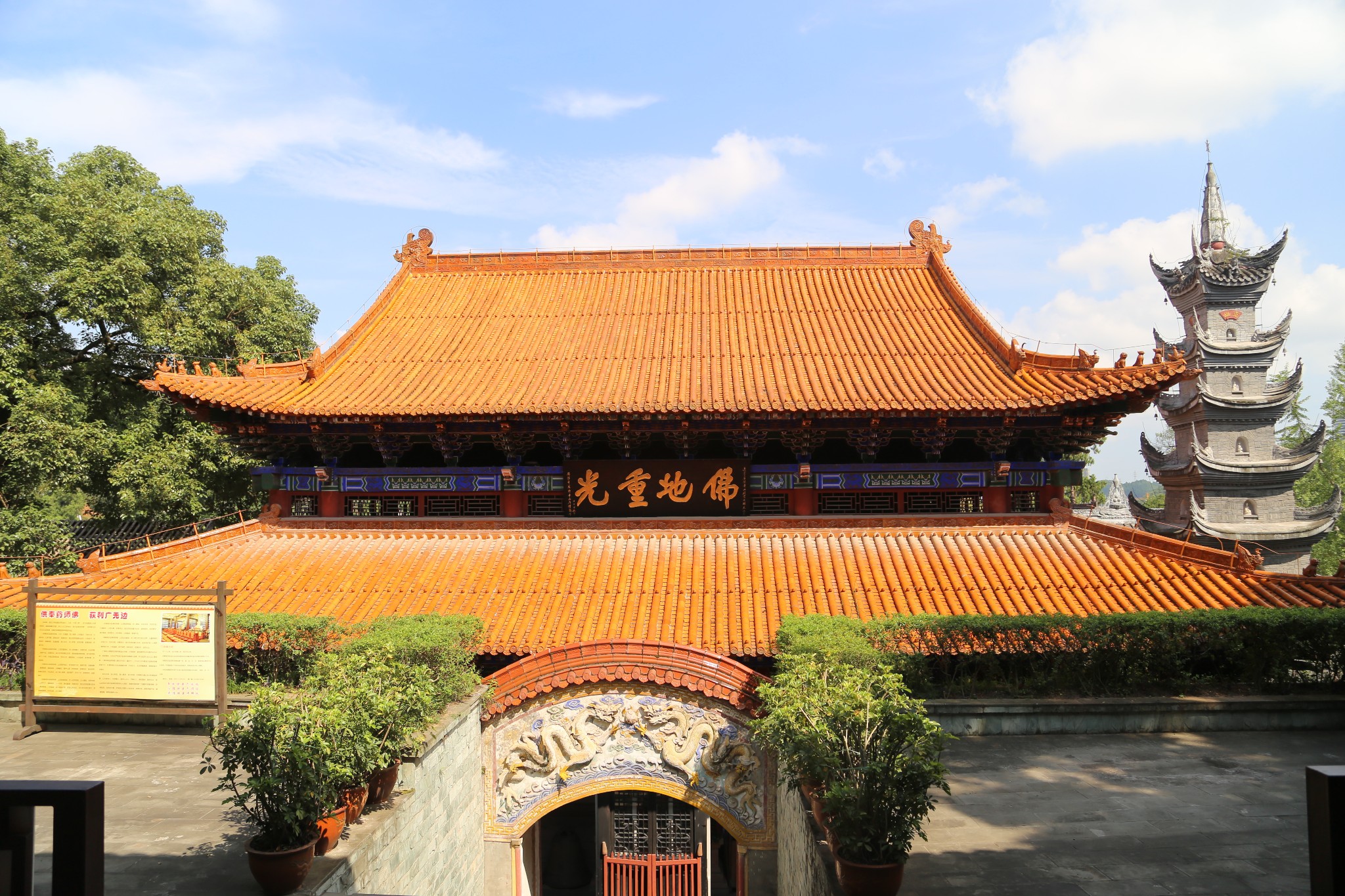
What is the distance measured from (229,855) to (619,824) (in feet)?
17.8

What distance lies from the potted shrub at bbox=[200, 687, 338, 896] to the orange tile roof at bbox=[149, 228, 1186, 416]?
605 centimetres

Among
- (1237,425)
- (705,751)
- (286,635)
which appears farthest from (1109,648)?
(1237,425)

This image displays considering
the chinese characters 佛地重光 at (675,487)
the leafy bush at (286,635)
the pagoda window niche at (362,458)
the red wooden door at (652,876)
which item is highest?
the pagoda window niche at (362,458)

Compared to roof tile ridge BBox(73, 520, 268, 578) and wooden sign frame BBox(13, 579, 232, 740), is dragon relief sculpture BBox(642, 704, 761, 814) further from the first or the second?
roof tile ridge BBox(73, 520, 268, 578)

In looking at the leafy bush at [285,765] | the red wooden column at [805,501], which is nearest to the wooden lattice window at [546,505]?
the red wooden column at [805,501]

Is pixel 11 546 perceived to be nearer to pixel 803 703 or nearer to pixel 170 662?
pixel 170 662

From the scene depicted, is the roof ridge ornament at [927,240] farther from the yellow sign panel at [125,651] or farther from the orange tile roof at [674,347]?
the yellow sign panel at [125,651]

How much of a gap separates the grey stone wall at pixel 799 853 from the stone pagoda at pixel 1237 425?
86.3 feet

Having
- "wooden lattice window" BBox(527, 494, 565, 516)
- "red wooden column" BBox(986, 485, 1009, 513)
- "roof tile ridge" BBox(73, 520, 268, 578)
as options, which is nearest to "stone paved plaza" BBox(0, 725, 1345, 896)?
"roof tile ridge" BBox(73, 520, 268, 578)

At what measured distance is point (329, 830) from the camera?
5.69 metres

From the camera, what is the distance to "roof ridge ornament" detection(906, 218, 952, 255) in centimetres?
1545

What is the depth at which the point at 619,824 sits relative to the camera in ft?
34.2

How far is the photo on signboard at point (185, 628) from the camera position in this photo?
8.79 meters

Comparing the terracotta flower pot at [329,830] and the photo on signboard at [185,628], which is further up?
the photo on signboard at [185,628]
